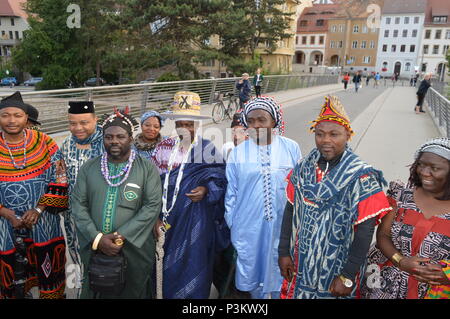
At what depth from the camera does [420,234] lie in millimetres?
1993

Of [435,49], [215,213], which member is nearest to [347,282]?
[215,213]

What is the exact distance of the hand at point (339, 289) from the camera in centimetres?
200

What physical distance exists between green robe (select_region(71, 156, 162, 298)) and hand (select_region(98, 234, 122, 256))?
0.06 meters

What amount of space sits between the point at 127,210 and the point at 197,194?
0.54 m

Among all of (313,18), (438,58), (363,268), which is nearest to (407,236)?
(363,268)

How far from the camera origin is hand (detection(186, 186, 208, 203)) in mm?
2601

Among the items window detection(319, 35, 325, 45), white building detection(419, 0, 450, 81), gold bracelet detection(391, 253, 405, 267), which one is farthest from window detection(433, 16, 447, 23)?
gold bracelet detection(391, 253, 405, 267)

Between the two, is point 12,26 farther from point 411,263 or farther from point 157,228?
point 411,263

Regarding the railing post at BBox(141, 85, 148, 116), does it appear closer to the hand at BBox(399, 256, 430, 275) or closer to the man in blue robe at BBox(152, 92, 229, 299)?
the man in blue robe at BBox(152, 92, 229, 299)

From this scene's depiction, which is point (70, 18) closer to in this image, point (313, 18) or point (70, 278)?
point (70, 278)

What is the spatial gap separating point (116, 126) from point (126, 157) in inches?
9.0

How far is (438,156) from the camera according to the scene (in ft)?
6.43

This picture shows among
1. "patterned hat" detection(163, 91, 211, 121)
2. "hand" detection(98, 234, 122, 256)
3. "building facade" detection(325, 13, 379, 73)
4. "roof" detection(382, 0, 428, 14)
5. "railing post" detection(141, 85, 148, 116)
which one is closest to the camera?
"hand" detection(98, 234, 122, 256)

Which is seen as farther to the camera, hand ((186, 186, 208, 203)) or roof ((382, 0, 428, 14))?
roof ((382, 0, 428, 14))
